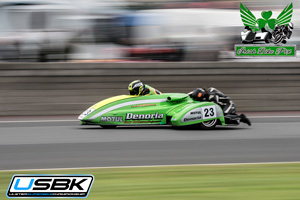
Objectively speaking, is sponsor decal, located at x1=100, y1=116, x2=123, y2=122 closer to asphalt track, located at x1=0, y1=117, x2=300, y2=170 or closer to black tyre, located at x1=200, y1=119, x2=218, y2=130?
asphalt track, located at x1=0, y1=117, x2=300, y2=170

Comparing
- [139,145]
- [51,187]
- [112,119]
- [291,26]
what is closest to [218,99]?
[112,119]

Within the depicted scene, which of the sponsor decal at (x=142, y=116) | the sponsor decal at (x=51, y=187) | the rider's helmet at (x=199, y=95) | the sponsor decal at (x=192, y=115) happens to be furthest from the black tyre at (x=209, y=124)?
the sponsor decal at (x=51, y=187)

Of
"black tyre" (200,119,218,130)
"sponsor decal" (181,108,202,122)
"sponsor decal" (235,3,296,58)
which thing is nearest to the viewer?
"sponsor decal" (181,108,202,122)

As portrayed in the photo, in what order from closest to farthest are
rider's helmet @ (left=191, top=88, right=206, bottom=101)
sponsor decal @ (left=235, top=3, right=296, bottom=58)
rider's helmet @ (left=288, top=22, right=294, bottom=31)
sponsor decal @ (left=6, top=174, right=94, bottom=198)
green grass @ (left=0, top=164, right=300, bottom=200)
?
sponsor decal @ (left=6, top=174, right=94, bottom=198) → green grass @ (left=0, top=164, right=300, bottom=200) → rider's helmet @ (left=191, top=88, right=206, bottom=101) → sponsor decal @ (left=235, top=3, right=296, bottom=58) → rider's helmet @ (left=288, top=22, right=294, bottom=31)


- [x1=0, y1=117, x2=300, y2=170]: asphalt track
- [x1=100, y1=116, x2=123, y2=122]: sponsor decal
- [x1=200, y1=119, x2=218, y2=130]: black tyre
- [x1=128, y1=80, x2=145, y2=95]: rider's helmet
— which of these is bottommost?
[x1=0, y1=117, x2=300, y2=170]: asphalt track

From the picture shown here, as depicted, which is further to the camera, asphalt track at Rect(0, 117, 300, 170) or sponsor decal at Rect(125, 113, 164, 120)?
sponsor decal at Rect(125, 113, 164, 120)

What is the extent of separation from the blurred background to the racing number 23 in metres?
3.64

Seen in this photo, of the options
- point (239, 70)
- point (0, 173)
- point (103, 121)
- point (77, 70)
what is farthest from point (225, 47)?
point (0, 173)

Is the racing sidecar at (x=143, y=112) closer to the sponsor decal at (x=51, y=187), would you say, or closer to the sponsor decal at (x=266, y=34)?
the sponsor decal at (x=266, y=34)

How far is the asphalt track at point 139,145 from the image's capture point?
24.7 feet

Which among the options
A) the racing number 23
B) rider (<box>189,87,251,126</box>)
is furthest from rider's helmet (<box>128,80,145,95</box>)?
the racing number 23

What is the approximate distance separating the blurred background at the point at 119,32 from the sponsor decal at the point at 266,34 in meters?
0.48

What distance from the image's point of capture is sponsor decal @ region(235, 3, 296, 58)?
1520cm

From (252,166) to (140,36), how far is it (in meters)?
7.91
